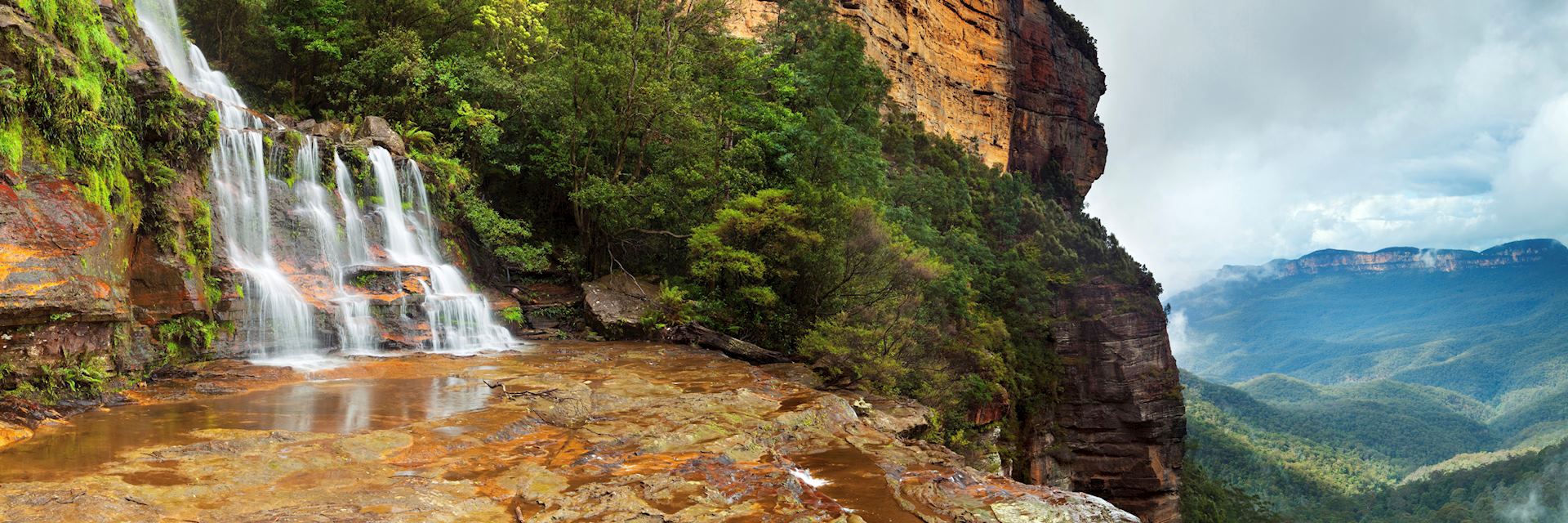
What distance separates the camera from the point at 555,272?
67.6ft

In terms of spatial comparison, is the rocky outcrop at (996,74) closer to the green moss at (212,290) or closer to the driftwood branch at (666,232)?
the driftwood branch at (666,232)

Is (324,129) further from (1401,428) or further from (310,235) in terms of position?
(1401,428)

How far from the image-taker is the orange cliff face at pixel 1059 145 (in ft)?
134

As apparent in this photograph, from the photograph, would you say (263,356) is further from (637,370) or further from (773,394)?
(773,394)

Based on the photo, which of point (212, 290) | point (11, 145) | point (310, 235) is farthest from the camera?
point (310, 235)

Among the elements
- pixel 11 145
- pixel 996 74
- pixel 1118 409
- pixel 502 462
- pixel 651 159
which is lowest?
pixel 1118 409

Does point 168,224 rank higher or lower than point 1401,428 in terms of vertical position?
higher

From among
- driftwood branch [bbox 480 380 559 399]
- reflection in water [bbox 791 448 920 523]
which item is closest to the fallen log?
driftwood branch [bbox 480 380 559 399]

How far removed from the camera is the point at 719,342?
1609cm

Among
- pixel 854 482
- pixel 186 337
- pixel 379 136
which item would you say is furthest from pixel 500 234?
pixel 854 482

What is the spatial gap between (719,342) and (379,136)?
33.6 ft

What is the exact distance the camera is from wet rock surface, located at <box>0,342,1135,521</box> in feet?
18.6

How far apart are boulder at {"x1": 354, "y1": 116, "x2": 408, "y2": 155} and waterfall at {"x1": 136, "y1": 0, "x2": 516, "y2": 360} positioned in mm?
408

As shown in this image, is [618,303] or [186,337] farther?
[618,303]
